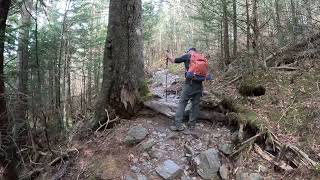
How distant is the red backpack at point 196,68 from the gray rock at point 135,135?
152 centimetres

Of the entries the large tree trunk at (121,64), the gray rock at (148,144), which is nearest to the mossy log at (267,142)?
the gray rock at (148,144)

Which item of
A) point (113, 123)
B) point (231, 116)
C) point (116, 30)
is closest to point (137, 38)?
point (116, 30)

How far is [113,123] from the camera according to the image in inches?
305

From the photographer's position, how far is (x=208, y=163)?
6.38 meters

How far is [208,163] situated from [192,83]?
1.87m

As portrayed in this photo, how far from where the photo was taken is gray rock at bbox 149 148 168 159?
676 centimetres

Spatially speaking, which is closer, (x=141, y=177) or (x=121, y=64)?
(x=141, y=177)

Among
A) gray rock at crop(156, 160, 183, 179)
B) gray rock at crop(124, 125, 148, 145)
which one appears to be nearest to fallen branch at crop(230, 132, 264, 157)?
gray rock at crop(156, 160, 183, 179)

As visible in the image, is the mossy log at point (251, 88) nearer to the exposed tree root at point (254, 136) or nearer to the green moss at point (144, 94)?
the exposed tree root at point (254, 136)

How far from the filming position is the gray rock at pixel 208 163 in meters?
6.23

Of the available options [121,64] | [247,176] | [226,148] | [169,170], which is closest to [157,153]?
[169,170]

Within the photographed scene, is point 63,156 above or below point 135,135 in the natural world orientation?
below

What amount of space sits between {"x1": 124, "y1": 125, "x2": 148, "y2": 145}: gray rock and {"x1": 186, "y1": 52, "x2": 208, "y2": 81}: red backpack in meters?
1.52

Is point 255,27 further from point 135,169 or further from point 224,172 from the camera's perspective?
point 135,169
